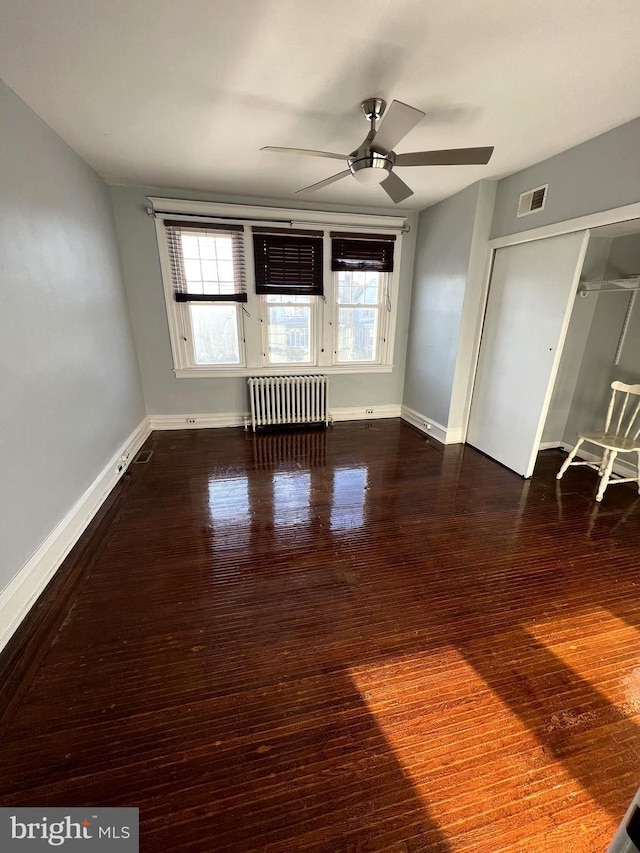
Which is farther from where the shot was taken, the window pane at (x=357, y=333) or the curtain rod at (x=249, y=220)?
the window pane at (x=357, y=333)

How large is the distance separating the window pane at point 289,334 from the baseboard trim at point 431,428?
159 cm

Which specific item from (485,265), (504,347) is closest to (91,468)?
(504,347)

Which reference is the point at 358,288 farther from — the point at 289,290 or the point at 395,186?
the point at 395,186

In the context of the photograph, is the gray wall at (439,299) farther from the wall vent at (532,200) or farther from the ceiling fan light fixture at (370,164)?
the ceiling fan light fixture at (370,164)

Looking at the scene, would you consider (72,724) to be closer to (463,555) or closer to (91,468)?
(91,468)

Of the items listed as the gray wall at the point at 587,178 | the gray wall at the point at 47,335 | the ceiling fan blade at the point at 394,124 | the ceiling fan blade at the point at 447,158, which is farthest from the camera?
the gray wall at the point at 587,178

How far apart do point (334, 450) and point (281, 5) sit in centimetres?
315

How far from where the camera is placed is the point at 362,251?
165 inches

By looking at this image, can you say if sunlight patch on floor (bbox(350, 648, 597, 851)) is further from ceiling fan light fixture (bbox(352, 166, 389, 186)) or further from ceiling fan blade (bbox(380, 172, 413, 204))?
ceiling fan blade (bbox(380, 172, 413, 204))

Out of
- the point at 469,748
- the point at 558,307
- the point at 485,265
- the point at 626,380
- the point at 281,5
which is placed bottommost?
the point at 469,748

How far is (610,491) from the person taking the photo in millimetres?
2986

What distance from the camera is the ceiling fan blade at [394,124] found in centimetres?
162

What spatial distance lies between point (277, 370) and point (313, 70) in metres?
2.90

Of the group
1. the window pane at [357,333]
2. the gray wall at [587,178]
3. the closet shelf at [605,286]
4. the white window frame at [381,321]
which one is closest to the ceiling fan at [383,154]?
the gray wall at [587,178]
